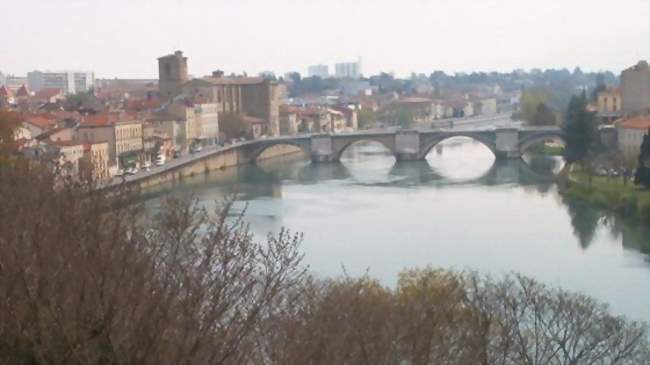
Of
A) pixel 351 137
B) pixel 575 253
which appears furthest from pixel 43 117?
pixel 575 253

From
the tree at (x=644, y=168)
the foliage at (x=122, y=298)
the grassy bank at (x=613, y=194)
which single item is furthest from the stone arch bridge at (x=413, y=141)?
the foliage at (x=122, y=298)

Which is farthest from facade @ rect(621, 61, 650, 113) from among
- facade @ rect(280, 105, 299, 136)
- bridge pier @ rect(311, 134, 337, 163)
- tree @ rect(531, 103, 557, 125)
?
facade @ rect(280, 105, 299, 136)

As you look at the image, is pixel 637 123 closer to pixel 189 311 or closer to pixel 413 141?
pixel 413 141

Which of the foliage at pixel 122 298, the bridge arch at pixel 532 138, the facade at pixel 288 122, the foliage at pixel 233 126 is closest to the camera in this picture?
the foliage at pixel 122 298

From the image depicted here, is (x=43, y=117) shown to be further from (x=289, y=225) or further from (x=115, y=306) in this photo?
(x=115, y=306)

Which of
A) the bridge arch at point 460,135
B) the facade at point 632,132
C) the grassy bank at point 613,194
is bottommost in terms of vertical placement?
the grassy bank at point 613,194

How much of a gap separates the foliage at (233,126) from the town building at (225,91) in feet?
1.09

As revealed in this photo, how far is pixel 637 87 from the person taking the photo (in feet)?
65.8

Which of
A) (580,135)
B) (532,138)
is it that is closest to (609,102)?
(532,138)

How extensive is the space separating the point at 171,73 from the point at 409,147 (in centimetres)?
655

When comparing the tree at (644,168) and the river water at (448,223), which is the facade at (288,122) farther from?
the tree at (644,168)

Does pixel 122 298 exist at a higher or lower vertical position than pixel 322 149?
higher

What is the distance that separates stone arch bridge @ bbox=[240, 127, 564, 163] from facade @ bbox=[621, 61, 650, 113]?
8.14 feet

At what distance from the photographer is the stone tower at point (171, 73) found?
2316 centimetres
